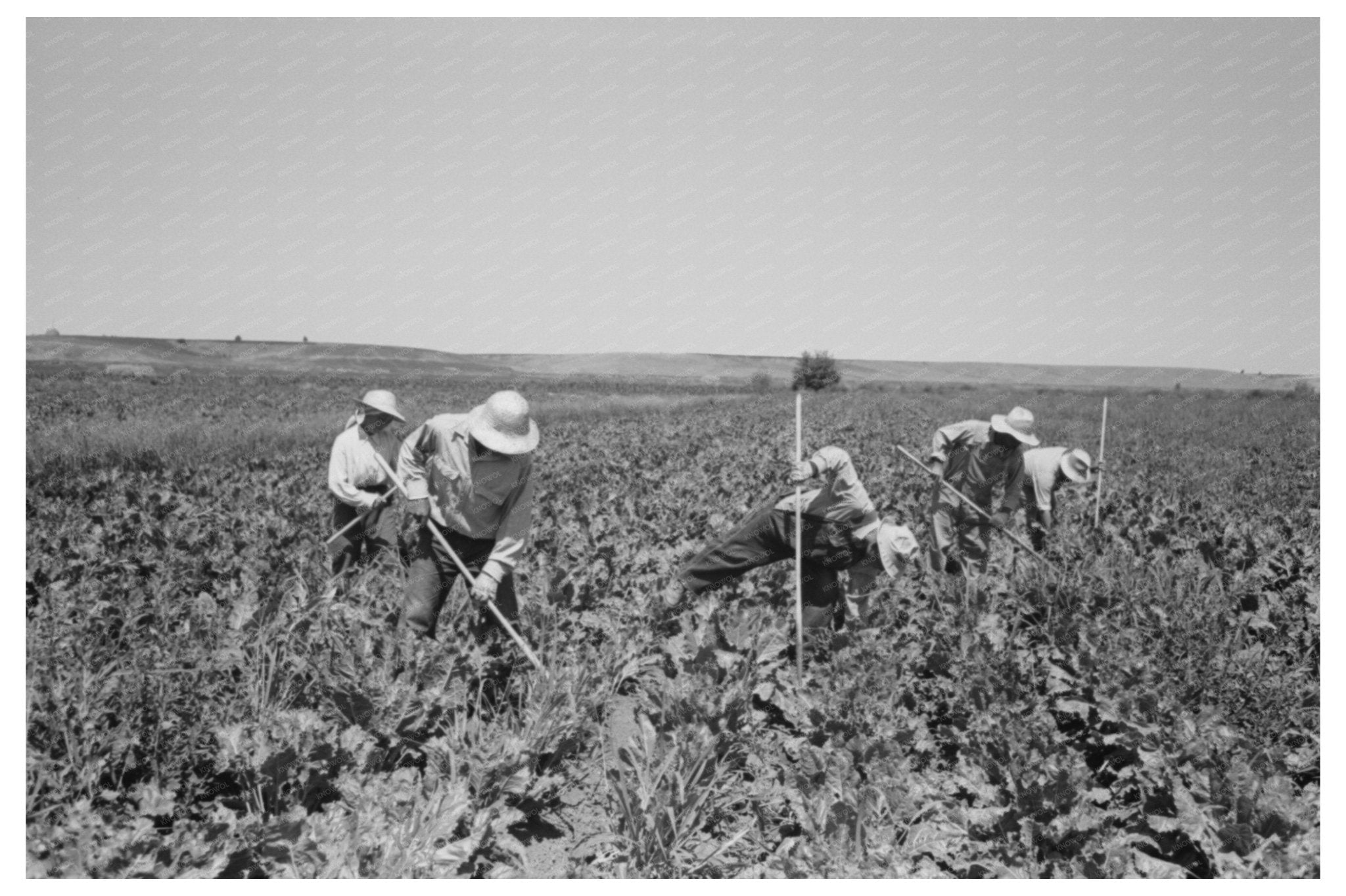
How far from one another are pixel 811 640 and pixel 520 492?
75.3 inches

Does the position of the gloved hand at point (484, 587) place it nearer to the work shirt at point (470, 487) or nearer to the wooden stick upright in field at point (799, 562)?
the work shirt at point (470, 487)

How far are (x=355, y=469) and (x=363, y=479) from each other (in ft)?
0.30

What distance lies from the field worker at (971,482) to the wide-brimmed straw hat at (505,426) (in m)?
3.69

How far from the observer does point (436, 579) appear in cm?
398

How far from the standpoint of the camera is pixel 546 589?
4.50 metres


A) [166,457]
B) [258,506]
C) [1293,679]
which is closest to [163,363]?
[166,457]

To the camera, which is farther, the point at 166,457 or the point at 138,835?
the point at 166,457

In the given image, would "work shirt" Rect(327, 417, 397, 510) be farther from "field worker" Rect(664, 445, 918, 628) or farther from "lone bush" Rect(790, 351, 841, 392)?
"lone bush" Rect(790, 351, 841, 392)

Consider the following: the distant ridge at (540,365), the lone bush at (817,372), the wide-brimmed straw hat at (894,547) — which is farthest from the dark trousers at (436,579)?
the lone bush at (817,372)

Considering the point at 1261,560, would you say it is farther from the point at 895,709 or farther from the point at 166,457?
the point at 166,457

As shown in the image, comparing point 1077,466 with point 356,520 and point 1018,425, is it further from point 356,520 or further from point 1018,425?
point 356,520

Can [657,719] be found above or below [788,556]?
below

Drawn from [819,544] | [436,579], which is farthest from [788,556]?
[436,579]

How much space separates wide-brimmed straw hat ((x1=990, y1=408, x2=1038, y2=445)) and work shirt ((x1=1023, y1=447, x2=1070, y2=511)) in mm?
440
